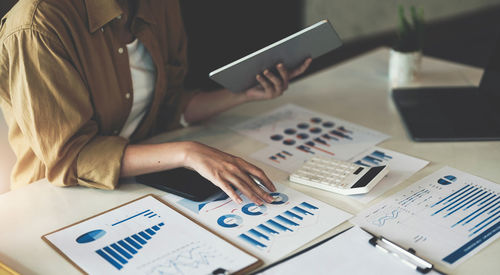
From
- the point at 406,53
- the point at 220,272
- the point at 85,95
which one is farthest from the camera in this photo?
the point at 406,53

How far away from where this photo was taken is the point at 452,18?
4758mm

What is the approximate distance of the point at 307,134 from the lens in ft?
4.44

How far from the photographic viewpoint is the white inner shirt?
135 centimetres

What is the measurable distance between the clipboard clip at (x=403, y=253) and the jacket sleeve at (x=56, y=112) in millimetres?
558

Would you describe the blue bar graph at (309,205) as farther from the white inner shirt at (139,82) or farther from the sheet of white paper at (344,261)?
the white inner shirt at (139,82)

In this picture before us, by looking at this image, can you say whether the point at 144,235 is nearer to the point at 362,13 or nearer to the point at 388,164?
the point at 388,164

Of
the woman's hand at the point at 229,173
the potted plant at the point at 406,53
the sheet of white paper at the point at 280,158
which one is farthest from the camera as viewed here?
the potted plant at the point at 406,53

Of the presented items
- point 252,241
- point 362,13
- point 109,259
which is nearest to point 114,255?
point 109,259

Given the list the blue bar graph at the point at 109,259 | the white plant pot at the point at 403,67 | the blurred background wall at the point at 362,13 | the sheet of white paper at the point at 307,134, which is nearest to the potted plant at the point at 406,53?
the white plant pot at the point at 403,67

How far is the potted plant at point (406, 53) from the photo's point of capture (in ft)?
5.37

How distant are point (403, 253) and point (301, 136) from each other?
21.6 inches

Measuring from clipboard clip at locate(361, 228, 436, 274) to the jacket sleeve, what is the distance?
1.83ft

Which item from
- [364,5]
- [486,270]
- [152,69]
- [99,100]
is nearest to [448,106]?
[486,270]

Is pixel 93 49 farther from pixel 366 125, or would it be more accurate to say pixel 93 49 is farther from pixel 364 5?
pixel 364 5
